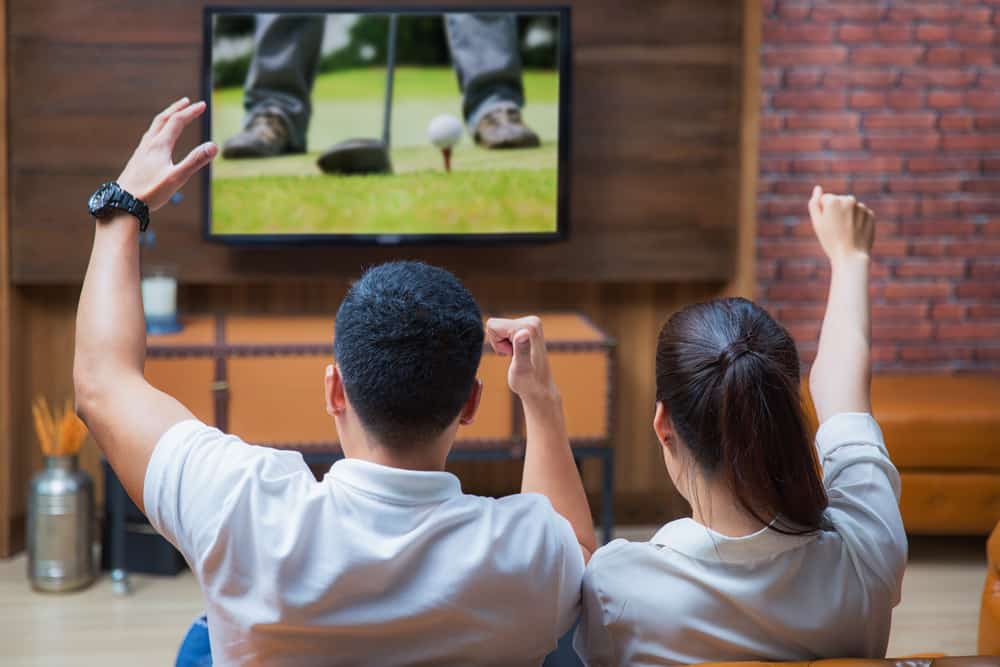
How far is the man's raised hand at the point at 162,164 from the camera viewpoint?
4.88ft

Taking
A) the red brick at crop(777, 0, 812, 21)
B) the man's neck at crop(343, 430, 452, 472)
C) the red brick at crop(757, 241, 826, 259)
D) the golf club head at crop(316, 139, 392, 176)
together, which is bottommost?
the man's neck at crop(343, 430, 452, 472)

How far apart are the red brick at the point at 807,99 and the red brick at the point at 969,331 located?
901 mm

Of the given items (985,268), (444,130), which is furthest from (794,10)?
(444,130)

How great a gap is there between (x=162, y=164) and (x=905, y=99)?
341cm

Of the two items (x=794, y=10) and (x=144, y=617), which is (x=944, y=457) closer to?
(x=794, y=10)

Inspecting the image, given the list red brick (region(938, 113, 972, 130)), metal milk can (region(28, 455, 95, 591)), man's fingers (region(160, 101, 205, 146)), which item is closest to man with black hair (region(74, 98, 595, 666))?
man's fingers (region(160, 101, 205, 146))

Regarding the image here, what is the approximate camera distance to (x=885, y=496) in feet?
4.96

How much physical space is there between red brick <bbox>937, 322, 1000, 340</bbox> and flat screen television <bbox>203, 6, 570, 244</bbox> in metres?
1.42

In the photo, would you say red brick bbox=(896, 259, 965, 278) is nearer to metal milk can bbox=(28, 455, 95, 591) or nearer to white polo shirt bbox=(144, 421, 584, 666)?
metal milk can bbox=(28, 455, 95, 591)

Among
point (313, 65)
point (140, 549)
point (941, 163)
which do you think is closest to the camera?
point (140, 549)

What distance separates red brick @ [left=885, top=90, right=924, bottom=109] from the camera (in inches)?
171

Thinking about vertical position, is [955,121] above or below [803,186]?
above

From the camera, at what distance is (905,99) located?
14.3ft

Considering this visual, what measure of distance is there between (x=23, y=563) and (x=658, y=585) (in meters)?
3.27
